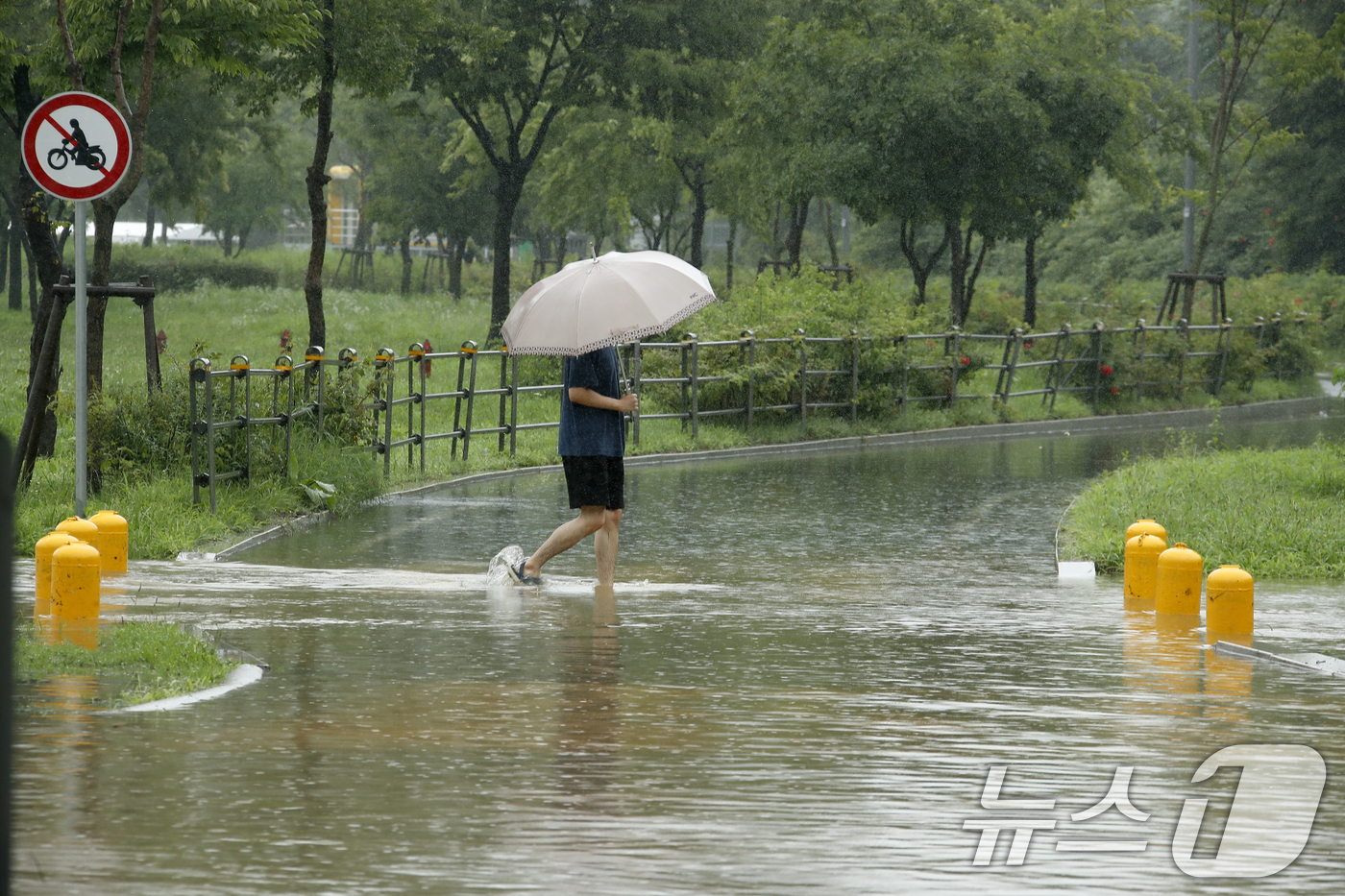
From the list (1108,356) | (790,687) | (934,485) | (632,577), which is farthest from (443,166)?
(790,687)

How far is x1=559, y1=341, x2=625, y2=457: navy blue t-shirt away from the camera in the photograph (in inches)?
398

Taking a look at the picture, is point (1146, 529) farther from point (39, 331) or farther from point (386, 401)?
point (39, 331)

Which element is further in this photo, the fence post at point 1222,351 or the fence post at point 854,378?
the fence post at point 1222,351

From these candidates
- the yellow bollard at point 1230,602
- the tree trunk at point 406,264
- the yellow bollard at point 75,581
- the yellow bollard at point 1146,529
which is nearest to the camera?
the yellow bollard at point 75,581

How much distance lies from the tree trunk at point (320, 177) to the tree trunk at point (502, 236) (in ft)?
33.4

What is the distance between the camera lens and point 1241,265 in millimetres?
56500

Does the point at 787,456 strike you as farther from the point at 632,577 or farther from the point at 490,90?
the point at 490,90

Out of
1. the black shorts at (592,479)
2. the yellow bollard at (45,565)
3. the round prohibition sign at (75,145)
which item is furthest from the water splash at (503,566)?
the round prohibition sign at (75,145)

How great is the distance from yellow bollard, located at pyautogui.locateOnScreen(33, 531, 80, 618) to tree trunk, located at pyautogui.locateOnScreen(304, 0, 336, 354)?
13.6 meters

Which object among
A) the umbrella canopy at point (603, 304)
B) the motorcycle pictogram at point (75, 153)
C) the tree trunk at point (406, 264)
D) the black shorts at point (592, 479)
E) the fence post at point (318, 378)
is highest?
the tree trunk at point (406, 264)

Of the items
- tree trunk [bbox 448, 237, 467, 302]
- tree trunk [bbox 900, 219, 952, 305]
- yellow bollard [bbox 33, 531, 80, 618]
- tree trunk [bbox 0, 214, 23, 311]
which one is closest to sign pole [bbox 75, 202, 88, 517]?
yellow bollard [bbox 33, 531, 80, 618]

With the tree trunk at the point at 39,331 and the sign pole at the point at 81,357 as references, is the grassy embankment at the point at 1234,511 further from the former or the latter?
the tree trunk at the point at 39,331

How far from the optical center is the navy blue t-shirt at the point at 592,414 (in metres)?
10.1

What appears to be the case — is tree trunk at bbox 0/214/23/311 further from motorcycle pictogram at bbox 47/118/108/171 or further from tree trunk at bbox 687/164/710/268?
motorcycle pictogram at bbox 47/118/108/171
